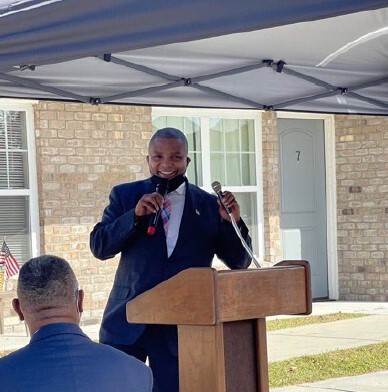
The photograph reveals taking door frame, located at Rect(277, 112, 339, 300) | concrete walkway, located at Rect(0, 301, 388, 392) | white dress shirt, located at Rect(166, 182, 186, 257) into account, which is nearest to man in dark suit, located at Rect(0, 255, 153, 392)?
white dress shirt, located at Rect(166, 182, 186, 257)

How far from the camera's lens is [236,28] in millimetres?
3361

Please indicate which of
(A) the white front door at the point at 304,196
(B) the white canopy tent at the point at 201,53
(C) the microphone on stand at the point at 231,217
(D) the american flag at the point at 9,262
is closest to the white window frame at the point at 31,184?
(D) the american flag at the point at 9,262

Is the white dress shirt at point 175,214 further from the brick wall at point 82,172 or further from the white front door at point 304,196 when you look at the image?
the white front door at point 304,196

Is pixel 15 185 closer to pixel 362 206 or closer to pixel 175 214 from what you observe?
pixel 362 206

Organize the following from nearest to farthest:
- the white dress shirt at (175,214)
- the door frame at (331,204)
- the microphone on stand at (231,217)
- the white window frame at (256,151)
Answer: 1. the microphone on stand at (231,217)
2. the white dress shirt at (175,214)
3. the white window frame at (256,151)
4. the door frame at (331,204)

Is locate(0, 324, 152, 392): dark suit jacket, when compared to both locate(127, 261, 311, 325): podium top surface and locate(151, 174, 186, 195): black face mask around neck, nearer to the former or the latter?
locate(127, 261, 311, 325): podium top surface

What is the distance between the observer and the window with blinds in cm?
1072

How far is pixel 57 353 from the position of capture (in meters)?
2.65

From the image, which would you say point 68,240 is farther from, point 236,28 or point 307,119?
point 236,28

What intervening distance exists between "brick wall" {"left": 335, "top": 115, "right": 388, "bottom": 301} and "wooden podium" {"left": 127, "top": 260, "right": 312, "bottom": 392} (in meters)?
9.85

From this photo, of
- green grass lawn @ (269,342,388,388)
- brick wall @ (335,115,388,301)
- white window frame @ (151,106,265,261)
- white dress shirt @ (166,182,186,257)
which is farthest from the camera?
brick wall @ (335,115,388,301)

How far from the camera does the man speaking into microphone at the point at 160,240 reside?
14.6 feet

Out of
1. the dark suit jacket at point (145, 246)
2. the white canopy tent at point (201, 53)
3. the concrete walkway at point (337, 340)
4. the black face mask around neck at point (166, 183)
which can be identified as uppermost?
the white canopy tent at point (201, 53)

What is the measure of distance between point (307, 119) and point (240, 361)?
1026 centimetres
